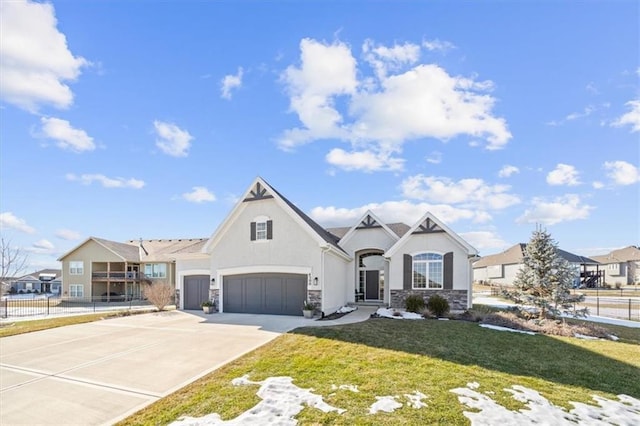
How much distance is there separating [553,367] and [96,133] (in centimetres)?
2010

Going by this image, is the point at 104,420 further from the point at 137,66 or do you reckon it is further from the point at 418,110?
the point at 418,110

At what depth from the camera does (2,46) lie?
36.3 feet

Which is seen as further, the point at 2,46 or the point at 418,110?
the point at 418,110

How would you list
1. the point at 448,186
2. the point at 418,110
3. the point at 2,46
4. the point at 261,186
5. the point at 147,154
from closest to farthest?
the point at 2,46 < the point at 418,110 < the point at 261,186 < the point at 147,154 < the point at 448,186

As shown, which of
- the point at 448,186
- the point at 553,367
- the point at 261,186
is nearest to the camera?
the point at 553,367

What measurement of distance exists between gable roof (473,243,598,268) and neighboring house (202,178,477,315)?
28306 mm

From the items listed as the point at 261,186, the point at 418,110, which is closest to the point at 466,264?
the point at 418,110

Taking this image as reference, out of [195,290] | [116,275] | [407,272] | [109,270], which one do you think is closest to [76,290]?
[109,270]

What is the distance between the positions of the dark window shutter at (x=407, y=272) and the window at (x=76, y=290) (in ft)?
121

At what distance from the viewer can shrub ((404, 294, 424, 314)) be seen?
1652 cm

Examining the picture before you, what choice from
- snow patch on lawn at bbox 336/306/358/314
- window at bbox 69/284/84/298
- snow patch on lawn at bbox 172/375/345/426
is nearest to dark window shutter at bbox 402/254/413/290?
snow patch on lawn at bbox 336/306/358/314

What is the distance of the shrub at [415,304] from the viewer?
16.5 meters

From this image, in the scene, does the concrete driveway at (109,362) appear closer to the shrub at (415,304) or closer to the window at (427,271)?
the shrub at (415,304)

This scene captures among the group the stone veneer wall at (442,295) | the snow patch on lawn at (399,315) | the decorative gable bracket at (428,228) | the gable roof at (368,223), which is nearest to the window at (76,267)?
the gable roof at (368,223)
